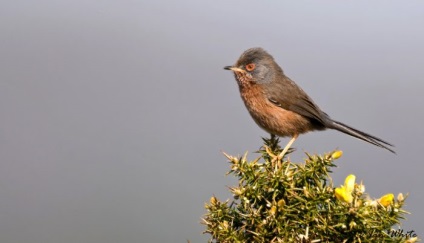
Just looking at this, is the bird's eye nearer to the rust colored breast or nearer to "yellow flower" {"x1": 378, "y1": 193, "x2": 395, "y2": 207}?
the rust colored breast

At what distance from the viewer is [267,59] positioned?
6758 millimetres

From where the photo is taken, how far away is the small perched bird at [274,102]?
6.78 m

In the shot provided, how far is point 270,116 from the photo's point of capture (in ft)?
22.4

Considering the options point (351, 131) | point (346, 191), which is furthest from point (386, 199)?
point (351, 131)

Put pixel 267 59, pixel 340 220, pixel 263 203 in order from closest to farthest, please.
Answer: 1. pixel 340 220
2. pixel 263 203
3. pixel 267 59

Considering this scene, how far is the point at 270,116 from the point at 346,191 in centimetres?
289

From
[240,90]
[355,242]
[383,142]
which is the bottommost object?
[355,242]

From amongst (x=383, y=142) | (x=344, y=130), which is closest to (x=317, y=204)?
(x=383, y=142)

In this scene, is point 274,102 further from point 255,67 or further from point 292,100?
point 255,67

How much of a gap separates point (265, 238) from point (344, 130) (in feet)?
10.2

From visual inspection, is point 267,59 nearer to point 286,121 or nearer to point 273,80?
point 273,80

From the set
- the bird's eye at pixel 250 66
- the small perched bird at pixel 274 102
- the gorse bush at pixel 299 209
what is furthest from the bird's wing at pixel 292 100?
the gorse bush at pixel 299 209

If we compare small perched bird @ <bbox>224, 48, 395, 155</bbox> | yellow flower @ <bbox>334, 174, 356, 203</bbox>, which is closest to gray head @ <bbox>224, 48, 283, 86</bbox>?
small perched bird @ <bbox>224, 48, 395, 155</bbox>

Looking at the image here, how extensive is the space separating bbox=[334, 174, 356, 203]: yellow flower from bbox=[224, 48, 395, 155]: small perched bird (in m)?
2.64
